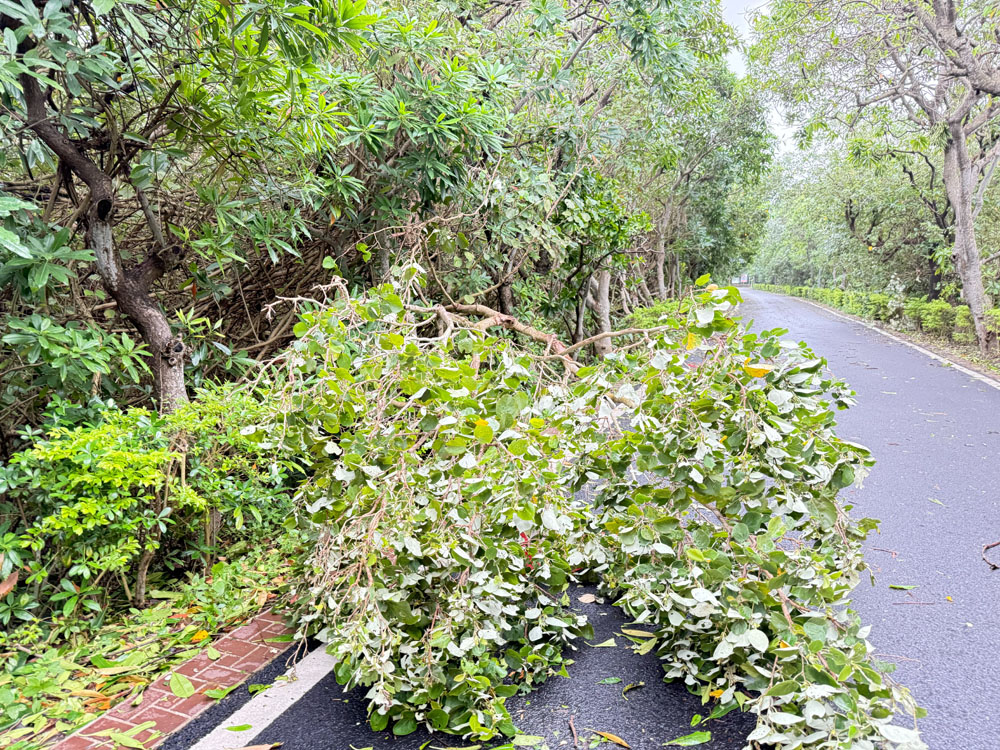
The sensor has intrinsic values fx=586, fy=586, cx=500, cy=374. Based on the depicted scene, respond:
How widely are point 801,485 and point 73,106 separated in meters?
4.63

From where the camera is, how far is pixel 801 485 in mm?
2756

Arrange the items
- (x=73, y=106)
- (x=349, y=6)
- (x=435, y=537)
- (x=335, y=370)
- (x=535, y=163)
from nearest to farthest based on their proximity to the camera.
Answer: (x=435, y=537) → (x=335, y=370) → (x=349, y=6) → (x=73, y=106) → (x=535, y=163)

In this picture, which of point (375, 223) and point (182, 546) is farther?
point (375, 223)

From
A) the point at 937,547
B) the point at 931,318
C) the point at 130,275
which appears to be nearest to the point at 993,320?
the point at 931,318

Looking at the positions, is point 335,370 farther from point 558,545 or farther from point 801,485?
point 801,485

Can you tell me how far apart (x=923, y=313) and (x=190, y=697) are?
69.3ft

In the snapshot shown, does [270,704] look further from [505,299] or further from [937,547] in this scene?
[505,299]

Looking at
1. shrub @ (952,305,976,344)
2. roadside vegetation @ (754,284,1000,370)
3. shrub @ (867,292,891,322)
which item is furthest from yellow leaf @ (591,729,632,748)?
shrub @ (867,292,891,322)

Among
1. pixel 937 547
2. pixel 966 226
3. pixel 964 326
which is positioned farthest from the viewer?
pixel 964 326

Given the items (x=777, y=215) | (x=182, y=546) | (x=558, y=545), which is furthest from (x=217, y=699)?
(x=777, y=215)

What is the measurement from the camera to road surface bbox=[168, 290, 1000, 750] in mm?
2359

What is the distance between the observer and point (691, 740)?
7.57ft

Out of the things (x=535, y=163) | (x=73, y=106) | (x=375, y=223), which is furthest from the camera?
(x=535, y=163)

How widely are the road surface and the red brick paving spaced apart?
3.2 inches
